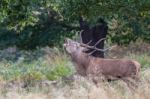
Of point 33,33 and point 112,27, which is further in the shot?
point 33,33

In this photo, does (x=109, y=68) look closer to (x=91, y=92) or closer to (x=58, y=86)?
(x=58, y=86)

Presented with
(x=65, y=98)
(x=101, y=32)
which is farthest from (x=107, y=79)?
(x=101, y=32)

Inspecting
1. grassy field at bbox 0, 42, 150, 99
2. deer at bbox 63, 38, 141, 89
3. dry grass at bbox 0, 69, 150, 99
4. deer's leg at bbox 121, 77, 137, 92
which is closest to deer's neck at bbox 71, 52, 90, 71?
deer at bbox 63, 38, 141, 89

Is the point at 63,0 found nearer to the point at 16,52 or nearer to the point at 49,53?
the point at 49,53

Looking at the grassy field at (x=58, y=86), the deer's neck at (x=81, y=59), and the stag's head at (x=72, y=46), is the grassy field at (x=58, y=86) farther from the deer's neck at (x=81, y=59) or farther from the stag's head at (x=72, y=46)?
the stag's head at (x=72, y=46)

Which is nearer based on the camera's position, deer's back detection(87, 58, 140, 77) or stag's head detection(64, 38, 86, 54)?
deer's back detection(87, 58, 140, 77)

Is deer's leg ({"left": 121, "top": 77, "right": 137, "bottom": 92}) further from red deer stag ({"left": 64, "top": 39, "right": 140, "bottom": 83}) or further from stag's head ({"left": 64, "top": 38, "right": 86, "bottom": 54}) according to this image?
stag's head ({"left": 64, "top": 38, "right": 86, "bottom": 54})

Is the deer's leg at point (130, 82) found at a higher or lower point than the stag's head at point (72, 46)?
lower

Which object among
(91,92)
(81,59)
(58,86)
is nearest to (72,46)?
(81,59)

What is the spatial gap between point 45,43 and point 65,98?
11.2 metres

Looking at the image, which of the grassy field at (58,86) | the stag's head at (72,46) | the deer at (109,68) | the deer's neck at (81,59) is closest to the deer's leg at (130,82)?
the deer at (109,68)

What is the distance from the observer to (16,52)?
23.7m

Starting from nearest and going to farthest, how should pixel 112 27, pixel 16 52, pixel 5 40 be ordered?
pixel 112 27
pixel 5 40
pixel 16 52

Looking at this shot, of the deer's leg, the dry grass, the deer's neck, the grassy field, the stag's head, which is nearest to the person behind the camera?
the dry grass
